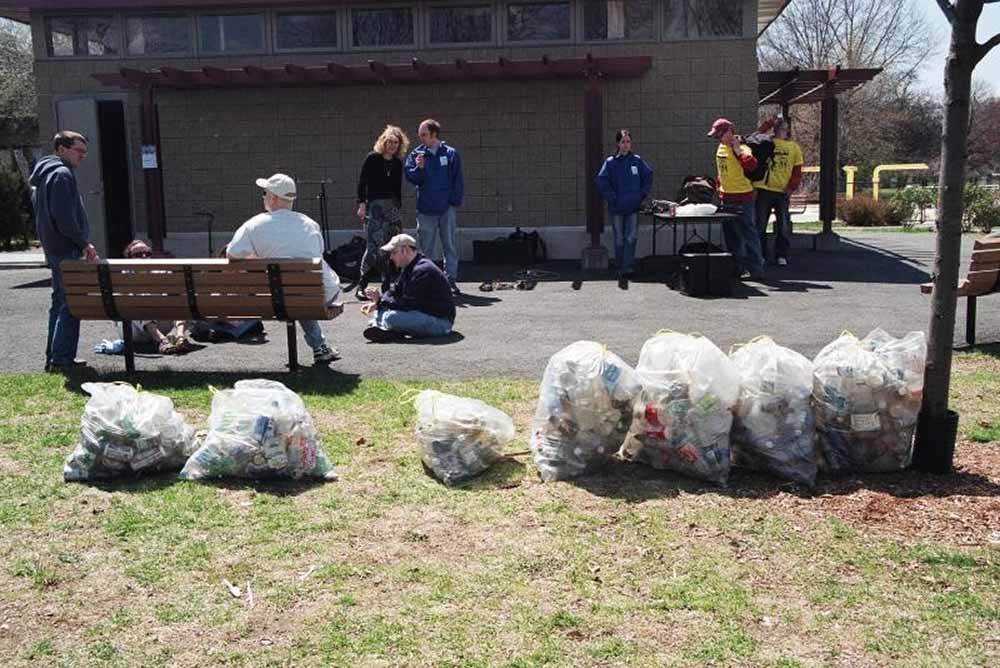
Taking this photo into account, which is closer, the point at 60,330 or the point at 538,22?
the point at 60,330

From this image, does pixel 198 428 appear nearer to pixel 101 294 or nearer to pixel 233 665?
pixel 101 294

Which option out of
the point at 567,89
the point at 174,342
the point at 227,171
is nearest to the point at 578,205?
the point at 567,89

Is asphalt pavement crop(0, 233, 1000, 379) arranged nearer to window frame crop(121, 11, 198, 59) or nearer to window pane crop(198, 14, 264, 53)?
window frame crop(121, 11, 198, 59)

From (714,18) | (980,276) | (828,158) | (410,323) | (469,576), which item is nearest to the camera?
(469,576)

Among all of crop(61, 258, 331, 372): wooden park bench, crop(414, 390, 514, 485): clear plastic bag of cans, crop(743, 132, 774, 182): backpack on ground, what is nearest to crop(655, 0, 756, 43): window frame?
crop(743, 132, 774, 182): backpack on ground

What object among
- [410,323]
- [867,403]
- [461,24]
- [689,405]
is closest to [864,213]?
[461,24]

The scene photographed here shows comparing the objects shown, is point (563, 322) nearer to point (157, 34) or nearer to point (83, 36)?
point (157, 34)

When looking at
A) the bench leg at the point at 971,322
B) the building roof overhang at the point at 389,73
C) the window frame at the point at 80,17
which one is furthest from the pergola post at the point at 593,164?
the window frame at the point at 80,17

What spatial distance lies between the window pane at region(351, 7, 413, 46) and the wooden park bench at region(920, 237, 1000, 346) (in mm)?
10202

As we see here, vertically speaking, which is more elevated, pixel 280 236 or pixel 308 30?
pixel 308 30

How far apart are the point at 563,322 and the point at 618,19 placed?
756cm

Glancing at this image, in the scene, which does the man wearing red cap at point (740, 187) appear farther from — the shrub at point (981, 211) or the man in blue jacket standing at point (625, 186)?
the shrub at point (981, 211)

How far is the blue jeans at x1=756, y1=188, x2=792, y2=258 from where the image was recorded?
13820mm

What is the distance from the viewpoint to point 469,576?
396cm
